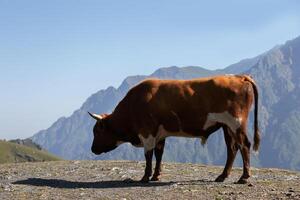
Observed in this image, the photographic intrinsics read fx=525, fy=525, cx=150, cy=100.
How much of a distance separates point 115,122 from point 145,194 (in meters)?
5.27

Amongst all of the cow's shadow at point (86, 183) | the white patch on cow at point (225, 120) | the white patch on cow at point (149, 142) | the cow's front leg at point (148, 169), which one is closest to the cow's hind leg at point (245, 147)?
the white patch on cow at point (225, 120)

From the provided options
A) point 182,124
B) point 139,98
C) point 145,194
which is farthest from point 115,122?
point 145,194

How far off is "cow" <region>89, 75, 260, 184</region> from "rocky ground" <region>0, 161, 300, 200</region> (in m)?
1.03

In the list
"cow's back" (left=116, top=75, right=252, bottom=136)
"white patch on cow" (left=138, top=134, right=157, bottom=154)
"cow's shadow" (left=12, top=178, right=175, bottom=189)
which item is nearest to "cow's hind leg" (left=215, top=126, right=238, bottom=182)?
"cow's back" (left=116, top=75, right=252, bottom=136)

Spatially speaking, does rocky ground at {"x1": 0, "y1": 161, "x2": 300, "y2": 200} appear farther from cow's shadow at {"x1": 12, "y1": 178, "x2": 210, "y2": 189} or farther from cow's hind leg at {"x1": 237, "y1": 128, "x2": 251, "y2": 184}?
cow's hind leg at {"x1": 237, "y1": 128, "x2": 251, "y2": 184}

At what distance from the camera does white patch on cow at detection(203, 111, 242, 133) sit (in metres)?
18.5

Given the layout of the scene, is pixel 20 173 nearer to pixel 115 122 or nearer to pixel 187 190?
pixel 115 122

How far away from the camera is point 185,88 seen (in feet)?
63.4

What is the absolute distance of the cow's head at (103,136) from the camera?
71.3 ft

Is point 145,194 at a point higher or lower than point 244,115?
lower

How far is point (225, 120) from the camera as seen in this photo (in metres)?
18.6

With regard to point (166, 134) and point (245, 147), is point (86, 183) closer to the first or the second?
point (166, 134)

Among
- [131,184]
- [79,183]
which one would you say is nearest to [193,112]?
[131,184]

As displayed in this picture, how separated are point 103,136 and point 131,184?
3.43 metres
